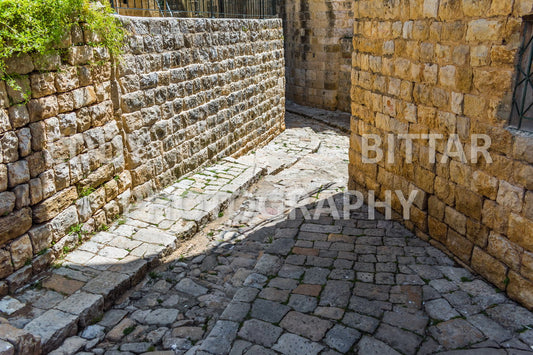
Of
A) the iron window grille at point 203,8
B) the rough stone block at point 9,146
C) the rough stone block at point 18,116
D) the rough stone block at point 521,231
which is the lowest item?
the rough stone block at point 521,231

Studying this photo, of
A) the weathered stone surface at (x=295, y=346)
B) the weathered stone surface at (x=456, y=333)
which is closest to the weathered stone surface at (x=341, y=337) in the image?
the weathered stone surface at (x=295, y=346)

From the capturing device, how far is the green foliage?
12.8 feet

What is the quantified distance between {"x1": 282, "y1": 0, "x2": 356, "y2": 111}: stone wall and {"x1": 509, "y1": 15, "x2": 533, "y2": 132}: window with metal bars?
1191cm

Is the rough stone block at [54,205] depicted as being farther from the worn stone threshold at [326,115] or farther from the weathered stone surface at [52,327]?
the worn stone threshold at [326,115]

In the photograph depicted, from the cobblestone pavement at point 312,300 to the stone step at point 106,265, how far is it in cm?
16

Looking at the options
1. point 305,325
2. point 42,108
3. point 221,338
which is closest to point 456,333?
point 305,325

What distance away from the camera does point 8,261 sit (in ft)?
13.5

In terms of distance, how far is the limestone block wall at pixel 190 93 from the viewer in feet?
20.5

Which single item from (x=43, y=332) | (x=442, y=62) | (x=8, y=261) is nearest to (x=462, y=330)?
(x=442, y=62)

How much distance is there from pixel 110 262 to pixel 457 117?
4046 mm

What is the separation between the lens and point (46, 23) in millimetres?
4352

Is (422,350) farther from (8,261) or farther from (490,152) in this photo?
(8,261)

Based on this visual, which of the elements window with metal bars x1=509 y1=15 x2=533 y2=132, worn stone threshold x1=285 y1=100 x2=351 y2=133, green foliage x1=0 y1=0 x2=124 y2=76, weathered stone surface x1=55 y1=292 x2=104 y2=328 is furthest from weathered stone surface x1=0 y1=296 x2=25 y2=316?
worn stone threshold x1=285 y1=100 x2=351 y2=133

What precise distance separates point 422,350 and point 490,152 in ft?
6.36
